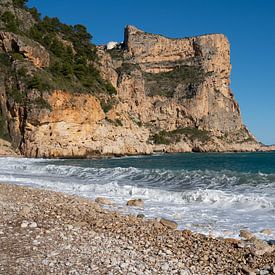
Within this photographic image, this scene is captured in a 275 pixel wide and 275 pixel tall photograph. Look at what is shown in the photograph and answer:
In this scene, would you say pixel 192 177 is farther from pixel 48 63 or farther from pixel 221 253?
pixel 48 63

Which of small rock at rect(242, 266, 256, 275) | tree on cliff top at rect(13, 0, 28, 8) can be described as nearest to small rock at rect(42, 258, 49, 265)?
Answer: small rock at rect(242, 266, 256, 275)

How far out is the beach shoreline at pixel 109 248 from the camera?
6.15 metres

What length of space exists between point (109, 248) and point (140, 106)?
85.7 meters

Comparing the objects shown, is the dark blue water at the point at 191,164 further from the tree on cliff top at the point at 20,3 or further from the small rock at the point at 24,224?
the tree on cliff top at the point at 20,3

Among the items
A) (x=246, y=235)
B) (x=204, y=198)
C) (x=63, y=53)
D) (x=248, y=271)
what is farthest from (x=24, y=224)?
(x=63, y=53)

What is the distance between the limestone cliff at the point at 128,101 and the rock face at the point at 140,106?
0.13 meters

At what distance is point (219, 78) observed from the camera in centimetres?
11631

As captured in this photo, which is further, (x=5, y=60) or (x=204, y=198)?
(x=5, y=60)

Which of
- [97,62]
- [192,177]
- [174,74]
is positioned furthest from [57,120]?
[174,74]

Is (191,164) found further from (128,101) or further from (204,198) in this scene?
(128,101)

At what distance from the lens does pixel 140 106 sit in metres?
92.1

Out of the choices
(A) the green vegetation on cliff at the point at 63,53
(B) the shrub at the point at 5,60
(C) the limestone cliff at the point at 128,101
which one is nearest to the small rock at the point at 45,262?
(C) the limestone cliff at the point at 128,101

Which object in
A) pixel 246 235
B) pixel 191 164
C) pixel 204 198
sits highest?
pixel 191 164

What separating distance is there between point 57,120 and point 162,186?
32973mm
